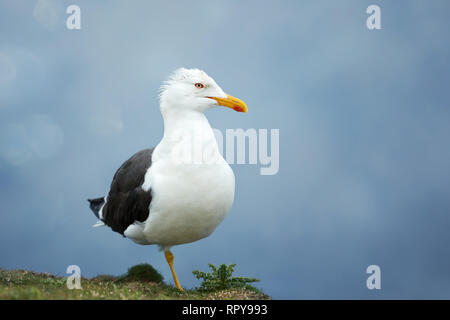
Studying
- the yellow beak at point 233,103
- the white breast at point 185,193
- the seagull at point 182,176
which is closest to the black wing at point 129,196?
the seagull at point 182,176

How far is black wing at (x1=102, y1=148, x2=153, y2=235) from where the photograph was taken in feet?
27.6

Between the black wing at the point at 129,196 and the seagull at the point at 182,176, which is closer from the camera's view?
the seagull at the point at 182,176

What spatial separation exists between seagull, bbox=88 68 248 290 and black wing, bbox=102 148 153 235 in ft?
0.06

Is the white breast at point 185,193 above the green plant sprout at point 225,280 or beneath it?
above

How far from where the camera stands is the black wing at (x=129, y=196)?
8398 mm

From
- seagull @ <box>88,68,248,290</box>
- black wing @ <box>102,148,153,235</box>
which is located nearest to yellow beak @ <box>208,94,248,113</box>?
seagull @ <box>88,68,248,290</box>

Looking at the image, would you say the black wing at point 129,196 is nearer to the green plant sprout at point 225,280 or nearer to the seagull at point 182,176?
the seagull at point 182,176

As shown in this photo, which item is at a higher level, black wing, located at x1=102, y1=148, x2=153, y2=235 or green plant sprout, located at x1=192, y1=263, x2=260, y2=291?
black wing, located at x1=102, y1=148, x2=153, y2=235

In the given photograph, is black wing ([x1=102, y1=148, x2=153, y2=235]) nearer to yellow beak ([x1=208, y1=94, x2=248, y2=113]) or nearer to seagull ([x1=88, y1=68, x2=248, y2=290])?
seagull ([x1=88, y1=68, x2=248, y2=290])

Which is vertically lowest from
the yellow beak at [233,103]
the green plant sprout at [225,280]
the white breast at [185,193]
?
the green plant sprout at [225,280]

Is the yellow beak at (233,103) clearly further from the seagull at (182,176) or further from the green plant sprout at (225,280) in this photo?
the green plant sprout at (225,280)
